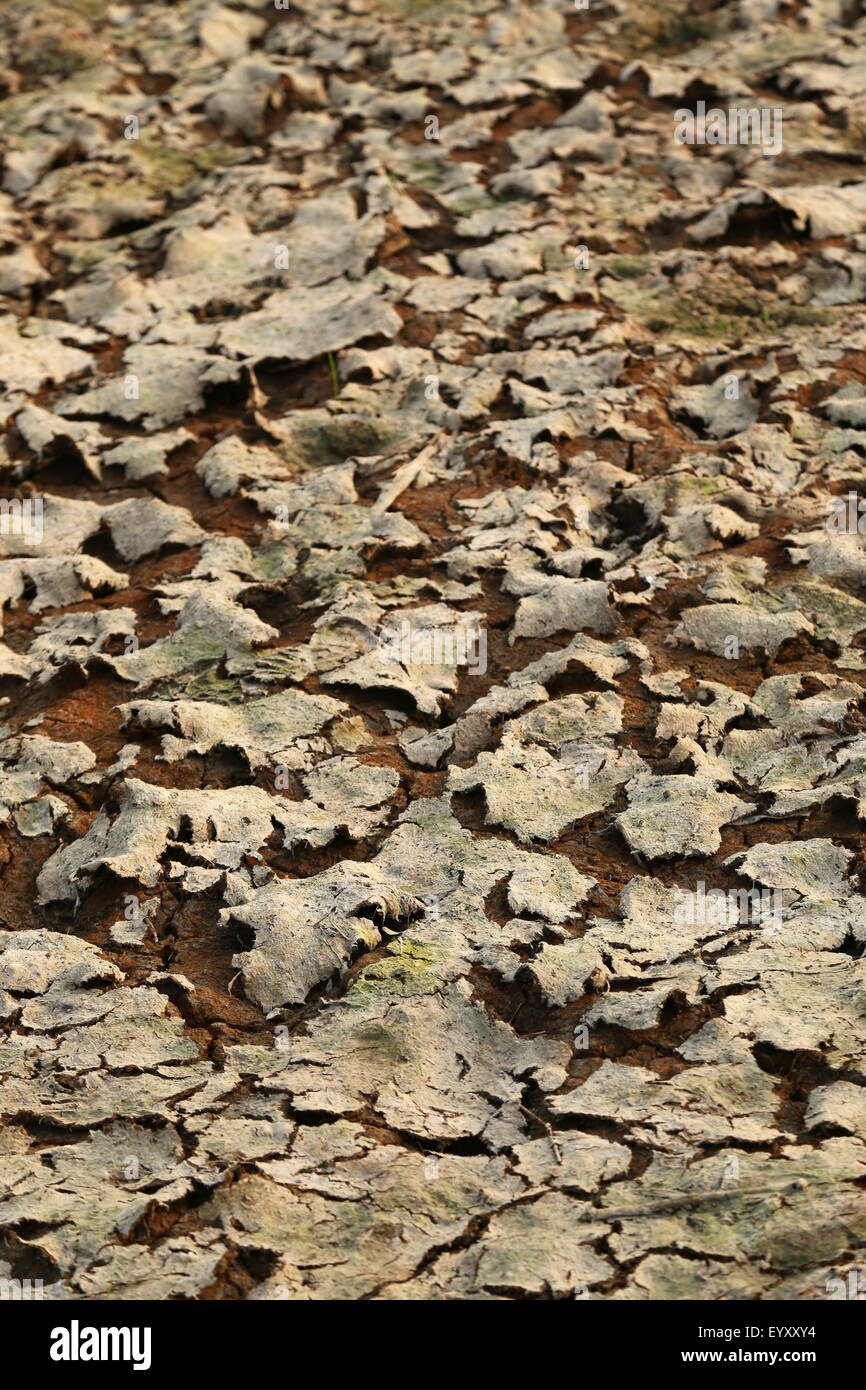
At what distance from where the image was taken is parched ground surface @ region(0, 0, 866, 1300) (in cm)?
203

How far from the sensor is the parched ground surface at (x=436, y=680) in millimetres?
2031

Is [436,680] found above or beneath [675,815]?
above

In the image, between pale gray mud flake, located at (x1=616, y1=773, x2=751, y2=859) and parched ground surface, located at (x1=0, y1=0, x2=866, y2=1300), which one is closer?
parched ground surface, located at (x1=0, y1=0, x2=866, y2=1300)

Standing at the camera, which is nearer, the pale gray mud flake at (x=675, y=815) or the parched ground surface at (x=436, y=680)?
the parched ground surface at (x=436, y=680)

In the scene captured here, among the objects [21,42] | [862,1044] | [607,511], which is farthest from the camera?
[21,42]

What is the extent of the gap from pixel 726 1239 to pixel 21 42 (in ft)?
18.8

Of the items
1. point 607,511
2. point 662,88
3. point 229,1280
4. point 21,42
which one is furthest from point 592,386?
point 21,42

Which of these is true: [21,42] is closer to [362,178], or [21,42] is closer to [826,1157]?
[362,178]

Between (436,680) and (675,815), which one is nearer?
(675,815)

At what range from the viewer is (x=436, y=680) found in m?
3.02

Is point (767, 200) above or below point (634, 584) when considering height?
above

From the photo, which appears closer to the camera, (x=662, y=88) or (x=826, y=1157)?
(x=826, y=1157)

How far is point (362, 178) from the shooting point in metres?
4.75

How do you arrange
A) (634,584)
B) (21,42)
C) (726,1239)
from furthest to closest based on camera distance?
(21,42) → (634,584) → (726,1239)
